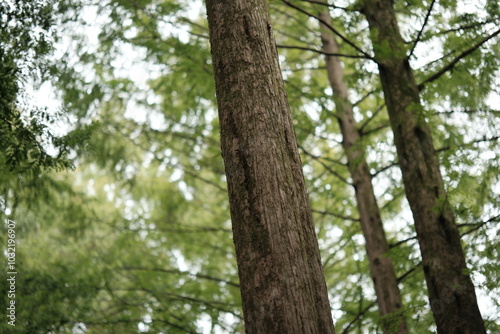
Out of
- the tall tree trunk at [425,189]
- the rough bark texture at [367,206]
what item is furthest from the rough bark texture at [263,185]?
the rough bark texture at [367,206]

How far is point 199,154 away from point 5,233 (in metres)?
3.25

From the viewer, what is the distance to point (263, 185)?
2.76 meters

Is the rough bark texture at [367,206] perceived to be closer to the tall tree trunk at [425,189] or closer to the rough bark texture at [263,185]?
the tall tree trunk at [425,189]

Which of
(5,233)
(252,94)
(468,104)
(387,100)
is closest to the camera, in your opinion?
(252,94)

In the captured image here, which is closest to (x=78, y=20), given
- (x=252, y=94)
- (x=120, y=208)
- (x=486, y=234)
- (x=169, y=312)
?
(x=169, y=312)

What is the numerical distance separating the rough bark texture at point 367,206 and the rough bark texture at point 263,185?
2.88 meters

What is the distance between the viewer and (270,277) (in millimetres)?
2594

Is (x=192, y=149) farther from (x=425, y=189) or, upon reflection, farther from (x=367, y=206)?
(x=425, y=189)

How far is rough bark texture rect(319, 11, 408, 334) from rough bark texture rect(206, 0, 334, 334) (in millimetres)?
2878

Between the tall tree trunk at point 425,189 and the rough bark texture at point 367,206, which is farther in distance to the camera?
the rough bark texture at point 367,206

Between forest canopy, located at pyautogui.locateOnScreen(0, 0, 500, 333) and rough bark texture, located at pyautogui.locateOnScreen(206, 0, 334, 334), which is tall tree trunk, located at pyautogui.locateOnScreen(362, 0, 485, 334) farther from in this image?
rough bark texture, located at pyautogui.locateOnScreen(206, 0, 334, 334)

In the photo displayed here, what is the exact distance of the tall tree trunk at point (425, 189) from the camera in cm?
420

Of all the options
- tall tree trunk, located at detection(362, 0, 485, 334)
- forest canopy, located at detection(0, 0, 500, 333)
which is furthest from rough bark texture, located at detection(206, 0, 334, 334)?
tall tree trunk, located at detection(362, 0, 485, 334)

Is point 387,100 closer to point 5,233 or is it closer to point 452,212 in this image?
point 452,212
